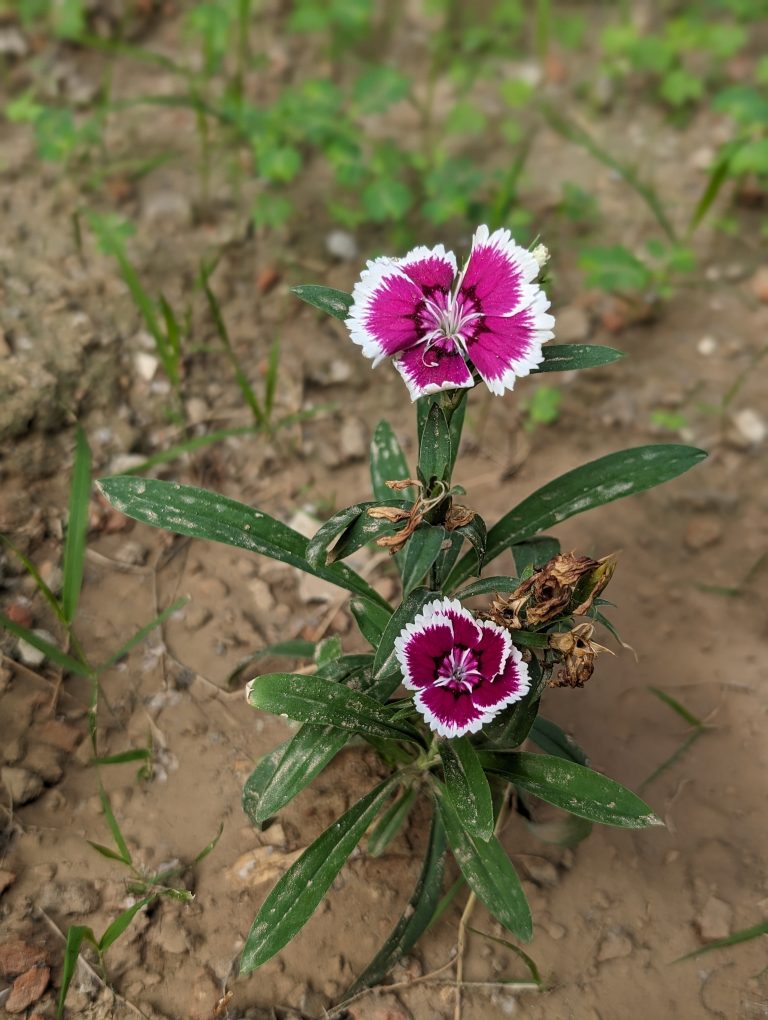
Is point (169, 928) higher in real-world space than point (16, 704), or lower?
lower

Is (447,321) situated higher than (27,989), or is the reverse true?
→ (447,321)

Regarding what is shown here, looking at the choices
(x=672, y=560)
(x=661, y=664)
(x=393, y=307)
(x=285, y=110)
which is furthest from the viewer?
(x=285, y=110)

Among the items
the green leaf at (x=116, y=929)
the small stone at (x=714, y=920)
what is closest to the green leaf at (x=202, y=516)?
the green leaf at (x=116, y=929)

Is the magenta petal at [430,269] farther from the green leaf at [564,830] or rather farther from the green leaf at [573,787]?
the green leaf at [564,830]

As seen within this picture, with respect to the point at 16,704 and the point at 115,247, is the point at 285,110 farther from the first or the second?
the point at 16,704

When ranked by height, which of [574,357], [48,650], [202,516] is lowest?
[48,650]

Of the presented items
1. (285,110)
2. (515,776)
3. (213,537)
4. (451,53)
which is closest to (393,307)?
(213,537)

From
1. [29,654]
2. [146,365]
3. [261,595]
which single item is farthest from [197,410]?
[29,654]

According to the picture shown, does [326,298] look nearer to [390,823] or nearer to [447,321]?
[447,321]
